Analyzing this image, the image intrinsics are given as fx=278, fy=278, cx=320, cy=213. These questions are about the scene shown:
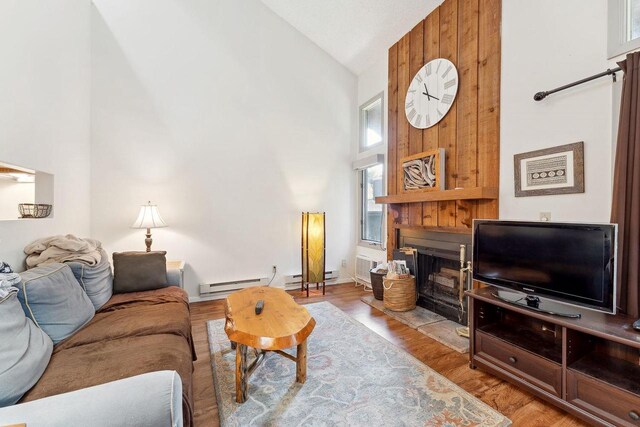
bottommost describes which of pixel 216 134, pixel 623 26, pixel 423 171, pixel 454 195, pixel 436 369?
pixel 436 369

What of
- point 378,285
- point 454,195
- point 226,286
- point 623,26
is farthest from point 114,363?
point 623,26

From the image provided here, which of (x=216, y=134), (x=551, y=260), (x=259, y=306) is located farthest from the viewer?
(x=216, y=134)

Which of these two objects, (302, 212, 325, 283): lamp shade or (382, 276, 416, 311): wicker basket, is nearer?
(382, 276, 416, 311): wicker basket

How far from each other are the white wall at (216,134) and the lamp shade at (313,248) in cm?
29

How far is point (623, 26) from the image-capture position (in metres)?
1.76

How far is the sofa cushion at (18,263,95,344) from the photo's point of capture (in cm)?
148

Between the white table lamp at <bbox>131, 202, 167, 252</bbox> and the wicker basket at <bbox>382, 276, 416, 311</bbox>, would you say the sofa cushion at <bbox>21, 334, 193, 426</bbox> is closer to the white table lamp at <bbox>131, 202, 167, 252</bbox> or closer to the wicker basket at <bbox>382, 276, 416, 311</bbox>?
the white table lamp at <bbox>131, 202, 167, 252</bbox>

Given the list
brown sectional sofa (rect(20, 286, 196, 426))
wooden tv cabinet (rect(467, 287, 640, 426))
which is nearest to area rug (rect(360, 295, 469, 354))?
wooden tv cabinet (rect(467, 287, 640, 426))

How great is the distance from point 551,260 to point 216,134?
147 inches

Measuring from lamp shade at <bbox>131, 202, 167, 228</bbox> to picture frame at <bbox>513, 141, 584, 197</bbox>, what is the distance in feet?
11.9

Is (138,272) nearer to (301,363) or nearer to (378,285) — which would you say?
(301,363)

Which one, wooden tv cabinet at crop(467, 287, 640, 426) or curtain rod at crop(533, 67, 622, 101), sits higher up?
curtain rod at crop(533, 67, 622, 101)

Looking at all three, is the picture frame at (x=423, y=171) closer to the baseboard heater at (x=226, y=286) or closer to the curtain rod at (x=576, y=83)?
the curtain rod at (x=576, y=83)

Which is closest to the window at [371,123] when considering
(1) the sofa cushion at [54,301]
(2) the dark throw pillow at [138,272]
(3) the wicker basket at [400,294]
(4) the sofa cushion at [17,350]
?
(3) the wicker basket at [400,294]
